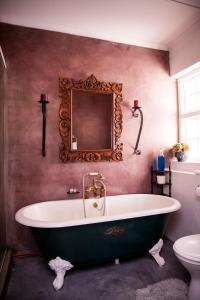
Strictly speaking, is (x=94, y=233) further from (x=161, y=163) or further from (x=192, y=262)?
(x=161, y=163)

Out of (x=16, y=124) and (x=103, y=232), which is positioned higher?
(x=16, y=124)

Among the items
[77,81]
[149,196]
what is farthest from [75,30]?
[149,196]

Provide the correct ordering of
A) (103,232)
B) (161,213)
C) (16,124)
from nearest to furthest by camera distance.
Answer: (103,232), (161,213), (16,124)

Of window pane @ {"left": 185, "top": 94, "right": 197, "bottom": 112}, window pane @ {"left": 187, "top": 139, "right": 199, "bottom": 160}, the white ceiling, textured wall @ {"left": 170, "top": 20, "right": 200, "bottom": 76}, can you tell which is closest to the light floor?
window pane @ {"left": 187, "top": 139, "right": 199, "bottom": 160}

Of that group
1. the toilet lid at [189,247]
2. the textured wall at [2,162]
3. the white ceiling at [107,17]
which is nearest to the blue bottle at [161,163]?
the toilet lid at [189,247]

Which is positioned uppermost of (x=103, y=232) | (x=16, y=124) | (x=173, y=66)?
(x=173, y=66)

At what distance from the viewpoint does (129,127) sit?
105 inches

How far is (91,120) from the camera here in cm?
251

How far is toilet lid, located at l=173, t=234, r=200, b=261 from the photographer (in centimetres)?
145

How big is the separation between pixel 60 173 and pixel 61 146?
0.31m

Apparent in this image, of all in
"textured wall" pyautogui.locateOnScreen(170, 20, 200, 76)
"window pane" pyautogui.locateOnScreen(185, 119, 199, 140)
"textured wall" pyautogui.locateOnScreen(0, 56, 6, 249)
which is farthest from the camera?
"window pane" pyautogui.locateOnScreen(185, 119, 199, 140)

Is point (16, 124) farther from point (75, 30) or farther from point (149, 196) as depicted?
point (149, 196)

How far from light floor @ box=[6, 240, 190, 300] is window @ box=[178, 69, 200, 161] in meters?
1.39

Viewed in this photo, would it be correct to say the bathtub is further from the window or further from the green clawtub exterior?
the window
